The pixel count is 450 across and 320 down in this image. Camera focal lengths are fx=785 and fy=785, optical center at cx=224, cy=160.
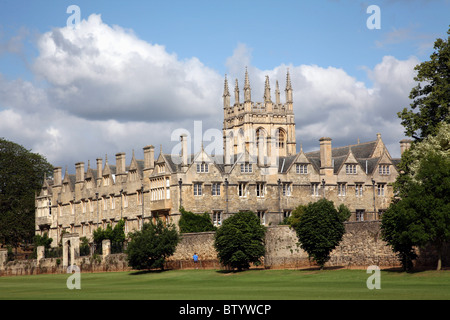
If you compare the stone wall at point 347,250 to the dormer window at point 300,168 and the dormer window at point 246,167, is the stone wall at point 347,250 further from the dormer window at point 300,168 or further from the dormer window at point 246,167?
the dormer window at point 300,168

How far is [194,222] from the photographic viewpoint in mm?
72000

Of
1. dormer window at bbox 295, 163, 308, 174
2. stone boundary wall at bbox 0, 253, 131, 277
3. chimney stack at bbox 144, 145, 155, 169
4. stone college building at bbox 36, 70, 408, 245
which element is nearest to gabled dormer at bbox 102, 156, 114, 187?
stone college building at bbox 36, 70, 408, 245

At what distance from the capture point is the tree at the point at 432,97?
176 feet

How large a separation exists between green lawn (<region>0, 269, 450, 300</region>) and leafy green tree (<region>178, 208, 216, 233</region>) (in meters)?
10.8

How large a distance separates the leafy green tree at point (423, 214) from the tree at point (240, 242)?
11.8 metres

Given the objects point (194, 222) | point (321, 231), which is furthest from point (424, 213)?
point (194, 222)

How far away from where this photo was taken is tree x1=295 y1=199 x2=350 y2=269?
53375mm

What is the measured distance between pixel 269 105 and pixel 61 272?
50.8 meters

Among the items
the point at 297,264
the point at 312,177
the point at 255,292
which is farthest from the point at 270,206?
the point at 255,292

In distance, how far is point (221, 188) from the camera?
75.4m

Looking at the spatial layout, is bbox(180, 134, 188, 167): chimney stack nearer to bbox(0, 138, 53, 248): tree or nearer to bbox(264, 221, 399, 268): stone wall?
bbox(264, 221, 399, 268): stone wall

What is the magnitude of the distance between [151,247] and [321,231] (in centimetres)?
1515

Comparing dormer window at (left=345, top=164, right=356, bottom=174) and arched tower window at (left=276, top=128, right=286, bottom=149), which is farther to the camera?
arched tower window at (left=276, top=128, right=286, bottom=149)
